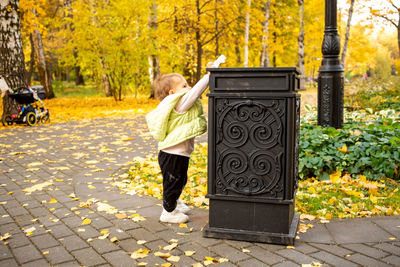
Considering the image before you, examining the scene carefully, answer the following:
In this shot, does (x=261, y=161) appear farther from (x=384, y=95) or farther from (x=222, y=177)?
(x=384, y=95)

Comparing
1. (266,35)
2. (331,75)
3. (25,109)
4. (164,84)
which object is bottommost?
(25,109)

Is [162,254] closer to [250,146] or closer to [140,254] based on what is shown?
[140,254]

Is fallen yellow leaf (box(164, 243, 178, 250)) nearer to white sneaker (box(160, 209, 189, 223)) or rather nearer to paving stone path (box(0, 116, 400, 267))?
paving stone path (box(0, 116, 400, 267))

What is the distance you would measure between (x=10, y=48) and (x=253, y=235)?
35.7 feet

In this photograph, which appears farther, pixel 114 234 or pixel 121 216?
pixel 121 216

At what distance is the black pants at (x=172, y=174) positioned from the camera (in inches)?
143

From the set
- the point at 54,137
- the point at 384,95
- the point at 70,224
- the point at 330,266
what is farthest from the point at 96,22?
the point at 330,266

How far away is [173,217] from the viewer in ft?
12.3

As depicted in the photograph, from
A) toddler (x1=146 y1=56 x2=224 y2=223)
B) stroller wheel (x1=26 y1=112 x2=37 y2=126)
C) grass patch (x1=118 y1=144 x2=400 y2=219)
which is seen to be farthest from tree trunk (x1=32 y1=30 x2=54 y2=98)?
toddler (x1=146 y1=56 x2=224 y2=223)

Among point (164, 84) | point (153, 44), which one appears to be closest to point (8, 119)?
point (153, 44)

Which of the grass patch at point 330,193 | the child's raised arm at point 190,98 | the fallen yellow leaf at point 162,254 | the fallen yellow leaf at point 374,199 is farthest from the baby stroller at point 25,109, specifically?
the fallen yellow leaf at point 374,199

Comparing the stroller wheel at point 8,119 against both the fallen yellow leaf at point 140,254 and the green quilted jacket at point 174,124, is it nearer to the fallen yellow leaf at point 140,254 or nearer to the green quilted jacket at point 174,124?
the green quilted jacket at point 174,124

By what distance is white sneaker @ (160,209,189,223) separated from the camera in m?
3.73

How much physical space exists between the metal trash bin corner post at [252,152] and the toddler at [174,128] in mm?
376
